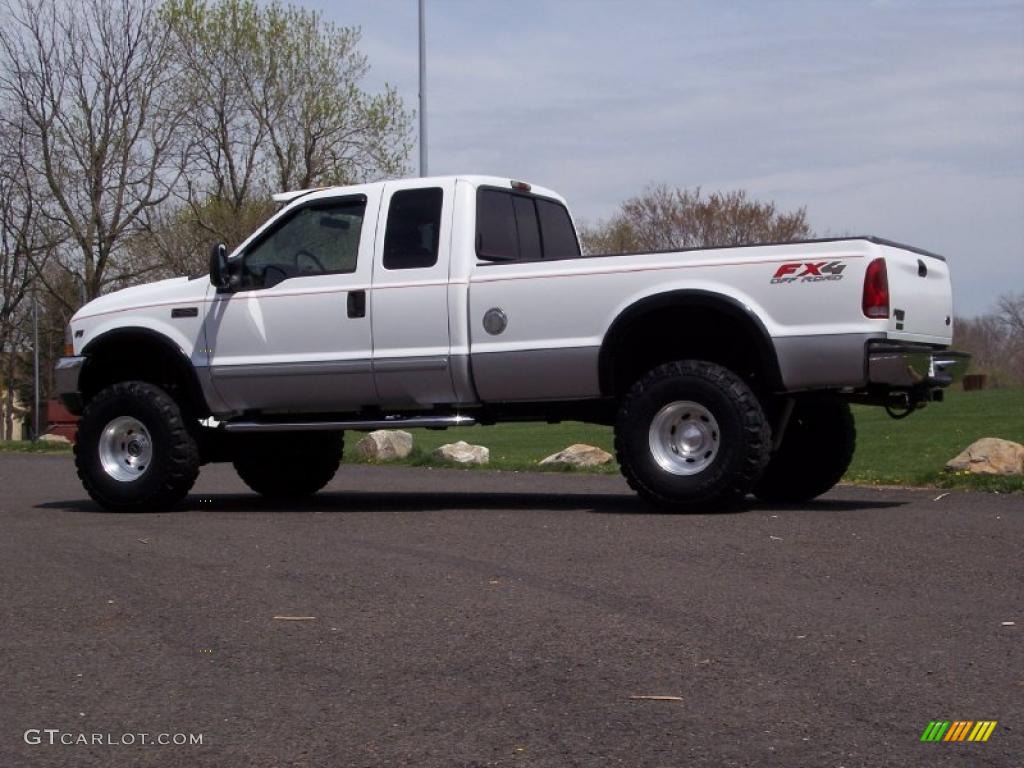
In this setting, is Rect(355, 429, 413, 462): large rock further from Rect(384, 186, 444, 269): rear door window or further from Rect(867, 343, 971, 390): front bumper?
Rect(867, 343, 971, 390): front bumper

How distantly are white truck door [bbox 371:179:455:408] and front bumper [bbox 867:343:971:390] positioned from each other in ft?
9.59

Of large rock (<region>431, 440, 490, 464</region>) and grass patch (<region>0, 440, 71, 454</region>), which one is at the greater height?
large rock (<region>431, 440, 490, 464</region>)

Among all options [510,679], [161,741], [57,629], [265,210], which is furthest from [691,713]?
[265,210]

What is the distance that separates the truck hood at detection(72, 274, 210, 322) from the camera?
1131cm

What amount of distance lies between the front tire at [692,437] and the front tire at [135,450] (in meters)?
3.33

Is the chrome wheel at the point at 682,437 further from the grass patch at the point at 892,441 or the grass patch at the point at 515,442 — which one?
the grass patch at the point at 515,442

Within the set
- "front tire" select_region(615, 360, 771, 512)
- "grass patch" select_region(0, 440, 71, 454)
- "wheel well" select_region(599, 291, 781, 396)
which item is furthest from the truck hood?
"grass patch" select_region(0, 440, 71, 454)

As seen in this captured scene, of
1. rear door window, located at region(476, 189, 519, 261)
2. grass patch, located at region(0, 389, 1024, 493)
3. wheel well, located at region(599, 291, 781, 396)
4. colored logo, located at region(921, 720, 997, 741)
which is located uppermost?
rear door window, located at region(476, 189, 519, 261)

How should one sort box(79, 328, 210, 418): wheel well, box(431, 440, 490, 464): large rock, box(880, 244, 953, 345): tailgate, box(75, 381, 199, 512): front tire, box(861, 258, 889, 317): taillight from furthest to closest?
box(431, 440, 490, 464): large rock
box(79, 328, 210, 418): wheel well
box(75, 381, 199, 512): front tire
box(880, 244, 953, 345): tailgate
box(861, 258, 889, 317): taillight

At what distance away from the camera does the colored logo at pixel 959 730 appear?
4.30 metres

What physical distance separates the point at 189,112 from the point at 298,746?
38.9m

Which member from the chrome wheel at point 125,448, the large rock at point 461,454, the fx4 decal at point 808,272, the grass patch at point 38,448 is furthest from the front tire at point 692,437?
the grass patch at point 38,448

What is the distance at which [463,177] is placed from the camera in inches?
426

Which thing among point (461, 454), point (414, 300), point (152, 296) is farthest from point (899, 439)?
point (152, 296)
